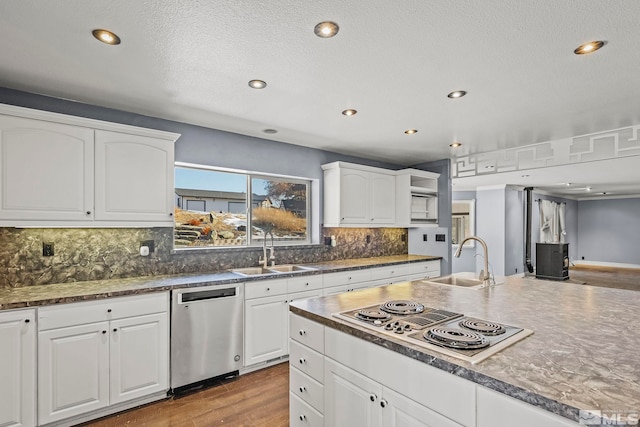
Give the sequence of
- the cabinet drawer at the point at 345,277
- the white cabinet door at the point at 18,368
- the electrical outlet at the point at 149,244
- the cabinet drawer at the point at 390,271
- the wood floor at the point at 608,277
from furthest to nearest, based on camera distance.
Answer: the wood floor at the point at 608,277
the cabinet drawer at the point at 390,271
the cabinet drawer at the point at 345,277
the electrical outlet at the point at 149,244
the white cabinet door at the point at 18,368

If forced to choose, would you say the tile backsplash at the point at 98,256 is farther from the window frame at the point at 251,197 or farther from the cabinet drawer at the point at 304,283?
the cabinet drawer at the point at 304,283

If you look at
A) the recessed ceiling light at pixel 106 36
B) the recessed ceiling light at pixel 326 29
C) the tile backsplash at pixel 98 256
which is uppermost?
the recessed ceiling light at pixel 326 29

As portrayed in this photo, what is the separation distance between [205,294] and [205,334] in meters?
0.34

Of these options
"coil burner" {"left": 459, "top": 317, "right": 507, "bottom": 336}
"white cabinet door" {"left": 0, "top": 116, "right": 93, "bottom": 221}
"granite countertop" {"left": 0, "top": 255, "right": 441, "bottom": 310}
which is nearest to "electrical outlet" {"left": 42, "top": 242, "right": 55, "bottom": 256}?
"granite countertop" {"left": 0, "top": 255, "right": 441, "bottom": 310}

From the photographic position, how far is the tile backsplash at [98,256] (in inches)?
97.7

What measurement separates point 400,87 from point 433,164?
307 centimetres

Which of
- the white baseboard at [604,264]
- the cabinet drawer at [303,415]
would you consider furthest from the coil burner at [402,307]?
the white baseboard at [604,264]

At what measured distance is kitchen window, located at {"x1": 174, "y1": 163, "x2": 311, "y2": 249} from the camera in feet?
11.2

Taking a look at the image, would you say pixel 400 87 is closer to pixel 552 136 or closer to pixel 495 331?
pixel 495 331

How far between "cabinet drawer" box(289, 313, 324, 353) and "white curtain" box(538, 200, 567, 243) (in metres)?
9.82

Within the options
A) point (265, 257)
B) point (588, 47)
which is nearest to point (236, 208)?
point (265, 257)

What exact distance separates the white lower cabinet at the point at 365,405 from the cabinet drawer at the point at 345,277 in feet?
6.15

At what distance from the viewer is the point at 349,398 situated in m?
1.58

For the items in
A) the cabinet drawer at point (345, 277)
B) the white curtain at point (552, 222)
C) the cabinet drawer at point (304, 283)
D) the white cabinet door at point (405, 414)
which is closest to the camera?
the white cabinet door at point (405, 414)
